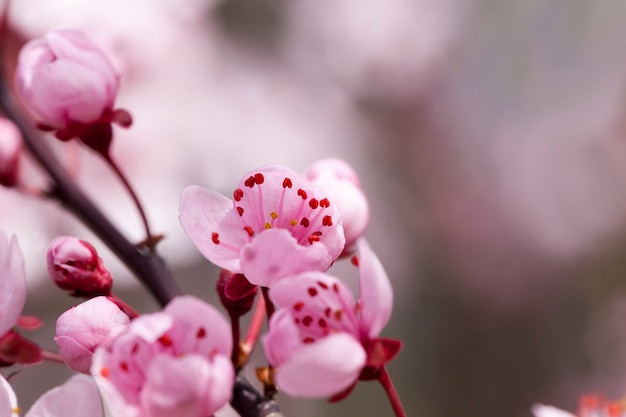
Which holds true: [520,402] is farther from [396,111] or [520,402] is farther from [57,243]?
[57,243]

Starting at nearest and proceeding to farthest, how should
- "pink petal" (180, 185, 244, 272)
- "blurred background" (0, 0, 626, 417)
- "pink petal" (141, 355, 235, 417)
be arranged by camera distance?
"pink petal" (141, 355, 235, 417) < "pink petal" (180, 185, 244, 272) < "blurred background" (0, 0, 626, 417)

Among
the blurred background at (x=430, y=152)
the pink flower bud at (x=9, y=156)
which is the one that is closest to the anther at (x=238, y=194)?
the pink flower bud at (x=9, y=156)

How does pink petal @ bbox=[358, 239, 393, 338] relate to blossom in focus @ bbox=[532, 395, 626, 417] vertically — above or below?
above

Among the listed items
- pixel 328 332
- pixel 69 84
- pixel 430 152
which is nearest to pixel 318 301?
pixel 328 332

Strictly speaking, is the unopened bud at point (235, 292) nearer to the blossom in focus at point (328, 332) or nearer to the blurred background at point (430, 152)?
the blossom in focus at point (328, 332)

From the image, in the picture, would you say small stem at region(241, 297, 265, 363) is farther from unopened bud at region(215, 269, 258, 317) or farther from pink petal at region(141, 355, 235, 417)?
pink petal at region(141, 355, 235, 417)

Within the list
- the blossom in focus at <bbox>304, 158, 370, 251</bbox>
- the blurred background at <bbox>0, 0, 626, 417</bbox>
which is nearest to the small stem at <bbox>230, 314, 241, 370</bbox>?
the blossom in focus at <bbox>304, 158, 370, 251</bbox>
